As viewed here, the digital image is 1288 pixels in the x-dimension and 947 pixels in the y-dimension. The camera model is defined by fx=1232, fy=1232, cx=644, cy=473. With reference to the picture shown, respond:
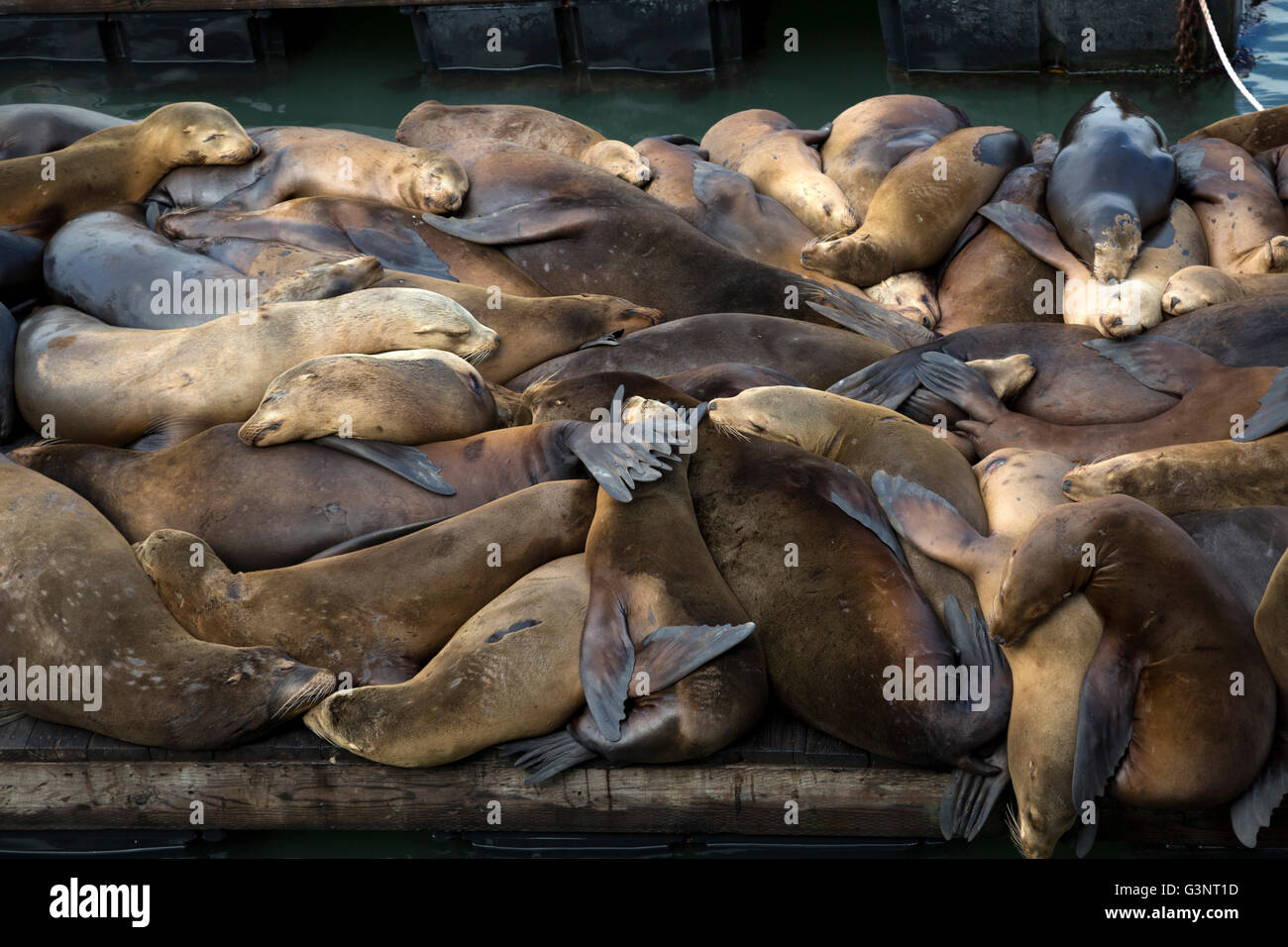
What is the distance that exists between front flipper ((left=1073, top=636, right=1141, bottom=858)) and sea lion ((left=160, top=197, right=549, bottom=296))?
3093 millimetres

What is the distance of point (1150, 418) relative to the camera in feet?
13.3

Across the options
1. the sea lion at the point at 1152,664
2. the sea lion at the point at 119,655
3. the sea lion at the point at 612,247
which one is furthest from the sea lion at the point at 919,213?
the sea lion at the point at 119,655

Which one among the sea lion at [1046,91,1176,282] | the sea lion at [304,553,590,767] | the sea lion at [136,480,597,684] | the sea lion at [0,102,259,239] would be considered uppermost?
the sea lion at [0,102,259,239]

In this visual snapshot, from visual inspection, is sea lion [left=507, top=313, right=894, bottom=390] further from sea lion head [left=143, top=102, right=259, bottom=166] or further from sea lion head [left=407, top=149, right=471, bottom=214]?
sea lion head [left=143, top=102, right=259, bottom=166]

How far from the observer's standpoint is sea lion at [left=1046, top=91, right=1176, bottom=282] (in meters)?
4.91

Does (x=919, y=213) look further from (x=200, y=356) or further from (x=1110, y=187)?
(x=200, y=356)

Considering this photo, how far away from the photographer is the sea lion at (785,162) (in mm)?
5820

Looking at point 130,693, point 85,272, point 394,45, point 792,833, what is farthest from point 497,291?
point 394,45

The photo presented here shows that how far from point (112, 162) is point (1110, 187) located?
4409 millimetres

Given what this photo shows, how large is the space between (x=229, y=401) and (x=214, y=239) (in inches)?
48.3

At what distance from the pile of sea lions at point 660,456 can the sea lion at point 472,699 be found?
1cm

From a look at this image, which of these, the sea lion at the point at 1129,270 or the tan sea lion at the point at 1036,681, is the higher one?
the sea lion at the point at 1129,270

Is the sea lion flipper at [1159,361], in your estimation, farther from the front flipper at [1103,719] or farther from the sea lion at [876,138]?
the sea lion at [876,138]

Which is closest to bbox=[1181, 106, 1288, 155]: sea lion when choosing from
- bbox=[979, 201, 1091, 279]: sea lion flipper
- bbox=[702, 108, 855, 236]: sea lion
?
bbox=[979, 201, 1091, 279]: sea lion flipper
